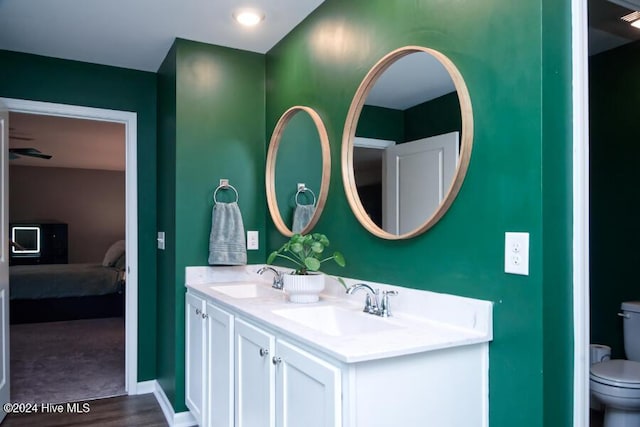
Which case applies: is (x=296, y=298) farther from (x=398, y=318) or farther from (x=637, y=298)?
(x=637, y=298)

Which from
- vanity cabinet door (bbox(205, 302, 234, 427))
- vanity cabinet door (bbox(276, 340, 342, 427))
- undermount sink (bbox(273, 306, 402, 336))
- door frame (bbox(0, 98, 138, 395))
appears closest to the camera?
vanity cabinet door (bbox(276, 340, 342, 427))

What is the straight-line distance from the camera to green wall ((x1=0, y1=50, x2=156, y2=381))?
3197 mm

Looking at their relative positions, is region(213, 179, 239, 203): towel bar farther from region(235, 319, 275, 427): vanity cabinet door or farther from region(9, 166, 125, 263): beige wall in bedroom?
region(9, 166, 125, 263): beige wall in bedroom

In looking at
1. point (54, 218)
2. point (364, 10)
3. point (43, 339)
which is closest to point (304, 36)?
point (364, 10)

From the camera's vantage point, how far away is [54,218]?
832cm

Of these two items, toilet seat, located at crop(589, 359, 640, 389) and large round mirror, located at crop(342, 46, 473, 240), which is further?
toilet seat, located at crop(589, 359, 640, 389)

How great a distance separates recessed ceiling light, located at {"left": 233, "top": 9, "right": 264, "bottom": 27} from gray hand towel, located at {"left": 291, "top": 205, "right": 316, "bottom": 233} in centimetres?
104

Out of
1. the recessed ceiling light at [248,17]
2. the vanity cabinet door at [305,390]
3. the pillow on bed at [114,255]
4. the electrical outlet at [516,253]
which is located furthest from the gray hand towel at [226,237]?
the pillow on bed at [114,255]

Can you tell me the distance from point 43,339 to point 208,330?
350 cm

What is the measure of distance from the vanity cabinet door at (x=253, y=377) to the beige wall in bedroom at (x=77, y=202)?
7.45 m

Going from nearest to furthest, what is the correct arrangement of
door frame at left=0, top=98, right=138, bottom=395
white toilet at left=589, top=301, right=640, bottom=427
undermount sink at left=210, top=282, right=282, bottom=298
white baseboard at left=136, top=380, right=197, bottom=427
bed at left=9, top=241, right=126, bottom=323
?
white toilet at left=589, top=301, right=640, bottom=427 < undermount sink at left=210, top=282, right=282, bottom=298 < white baseboard at left=136, top=380, right=197, bottom=427 < door frame at left=0, top=98, right=138, bottom=395 < bed at left=9, top=241, right=126, bottom=323

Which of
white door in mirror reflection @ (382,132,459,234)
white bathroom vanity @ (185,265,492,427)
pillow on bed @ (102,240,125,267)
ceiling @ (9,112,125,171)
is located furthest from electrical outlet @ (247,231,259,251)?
pillow on bed @ (102,240,125,267)

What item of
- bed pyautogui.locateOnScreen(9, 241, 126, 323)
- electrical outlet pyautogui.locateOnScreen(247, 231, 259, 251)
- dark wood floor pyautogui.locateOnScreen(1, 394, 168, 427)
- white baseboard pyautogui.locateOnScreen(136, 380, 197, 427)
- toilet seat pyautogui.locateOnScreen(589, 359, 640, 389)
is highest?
electrical outlet pyautogui.locateOnScreen(247, 231, 259, 251)

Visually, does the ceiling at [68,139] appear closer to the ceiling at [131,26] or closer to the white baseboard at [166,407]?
the ceiling at [131,26]
